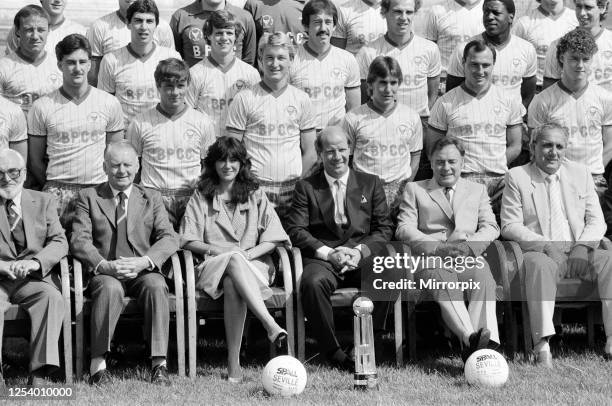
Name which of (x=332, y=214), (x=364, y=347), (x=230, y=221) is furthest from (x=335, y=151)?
(x=364, y=347)

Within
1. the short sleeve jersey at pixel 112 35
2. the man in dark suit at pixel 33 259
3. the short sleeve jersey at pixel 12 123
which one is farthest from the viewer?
the short sleeve jersey at pixel 112 35

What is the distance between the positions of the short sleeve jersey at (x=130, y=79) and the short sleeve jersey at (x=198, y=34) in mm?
691

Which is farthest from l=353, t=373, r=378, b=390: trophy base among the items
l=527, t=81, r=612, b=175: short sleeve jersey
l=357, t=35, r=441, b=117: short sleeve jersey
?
l=357, t=35, r=441, b=117: short sleeve jersey

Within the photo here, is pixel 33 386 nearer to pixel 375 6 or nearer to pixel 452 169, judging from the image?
pixel 452 169

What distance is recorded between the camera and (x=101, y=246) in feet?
26.7

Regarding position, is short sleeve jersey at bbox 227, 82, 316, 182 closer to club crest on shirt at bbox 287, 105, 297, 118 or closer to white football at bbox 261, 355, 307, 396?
club crest on shirt at bbox 287, 105, 297, 118

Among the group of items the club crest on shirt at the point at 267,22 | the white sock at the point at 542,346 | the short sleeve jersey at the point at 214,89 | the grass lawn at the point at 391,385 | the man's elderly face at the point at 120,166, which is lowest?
the grass lawn at the point at 391,385

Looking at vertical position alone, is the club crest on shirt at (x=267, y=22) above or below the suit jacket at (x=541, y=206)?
above

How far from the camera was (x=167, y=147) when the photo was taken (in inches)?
345

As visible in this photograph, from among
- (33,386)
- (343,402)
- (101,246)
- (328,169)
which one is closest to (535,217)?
(328,169)

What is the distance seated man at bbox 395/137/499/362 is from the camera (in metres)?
8.11

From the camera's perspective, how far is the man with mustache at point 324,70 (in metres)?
9.61

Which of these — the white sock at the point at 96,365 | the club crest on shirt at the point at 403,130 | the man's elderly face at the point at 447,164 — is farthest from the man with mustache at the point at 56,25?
the man's elderly face at the point at 447,164

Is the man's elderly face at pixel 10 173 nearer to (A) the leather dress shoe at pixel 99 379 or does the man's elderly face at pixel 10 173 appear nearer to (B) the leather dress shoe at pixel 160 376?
(A) the leather dress shoe at pixel 99 379
